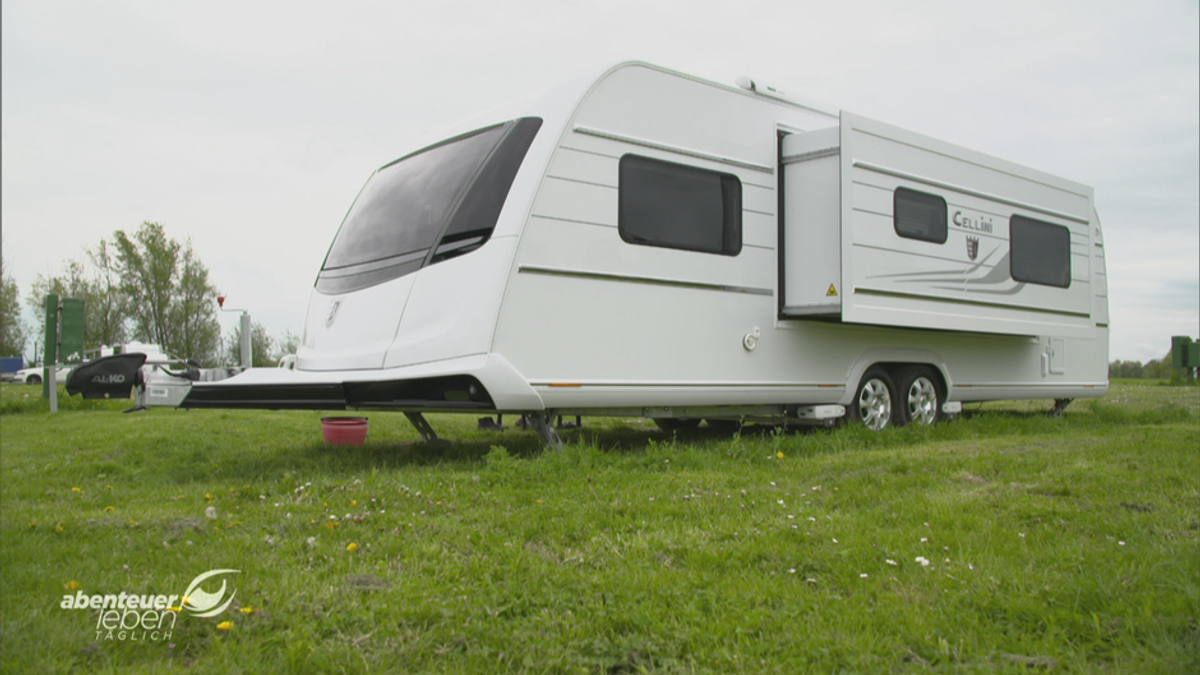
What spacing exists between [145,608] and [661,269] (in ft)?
14.7

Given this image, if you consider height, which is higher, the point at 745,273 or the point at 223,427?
the point at 745,273

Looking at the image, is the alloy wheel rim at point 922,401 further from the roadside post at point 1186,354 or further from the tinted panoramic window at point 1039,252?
the roadside post at point 1186,354

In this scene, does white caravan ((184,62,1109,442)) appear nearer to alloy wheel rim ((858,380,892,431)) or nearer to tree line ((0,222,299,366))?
alloy wheel rim ((858,380,892,431))

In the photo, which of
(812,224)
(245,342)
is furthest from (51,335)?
(812,224)

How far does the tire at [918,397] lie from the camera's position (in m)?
8.73

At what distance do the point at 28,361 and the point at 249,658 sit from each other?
45.4 m

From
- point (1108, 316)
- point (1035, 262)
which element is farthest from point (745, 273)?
point (1108, 316)

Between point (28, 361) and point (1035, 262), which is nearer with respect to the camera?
point (1035, 262)

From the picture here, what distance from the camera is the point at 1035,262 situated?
9742 mm

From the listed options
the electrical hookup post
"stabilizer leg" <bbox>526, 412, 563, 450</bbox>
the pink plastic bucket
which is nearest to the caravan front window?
"stabilizer leg" <bbox>526, 412, 563, 450</bbox>

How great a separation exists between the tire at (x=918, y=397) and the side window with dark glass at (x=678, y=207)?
2.68 meters

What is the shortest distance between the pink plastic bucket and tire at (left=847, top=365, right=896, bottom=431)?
4596 mm

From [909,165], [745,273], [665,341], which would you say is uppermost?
[909,165]

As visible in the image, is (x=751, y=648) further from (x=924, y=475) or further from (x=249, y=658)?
(x=924, y=475)
